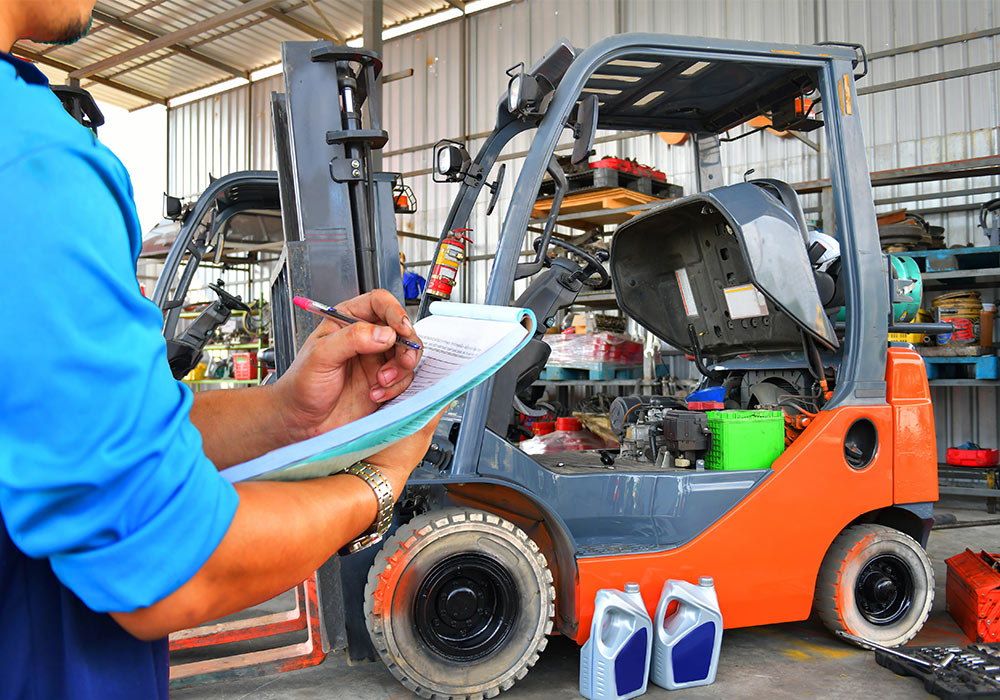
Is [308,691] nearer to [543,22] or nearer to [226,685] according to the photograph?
[226,685]

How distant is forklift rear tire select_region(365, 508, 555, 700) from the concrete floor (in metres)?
0.30

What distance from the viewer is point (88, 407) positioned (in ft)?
1.83

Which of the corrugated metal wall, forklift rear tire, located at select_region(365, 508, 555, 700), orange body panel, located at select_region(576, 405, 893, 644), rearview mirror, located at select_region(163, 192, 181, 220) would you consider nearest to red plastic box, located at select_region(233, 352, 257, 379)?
the corrugated metal wall

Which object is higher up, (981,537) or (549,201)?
(549,201)

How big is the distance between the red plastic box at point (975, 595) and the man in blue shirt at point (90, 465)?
397 centimetres

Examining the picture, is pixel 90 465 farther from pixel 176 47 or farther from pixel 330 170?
pixel 176 47

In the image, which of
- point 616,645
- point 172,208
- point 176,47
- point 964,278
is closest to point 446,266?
point 616,645

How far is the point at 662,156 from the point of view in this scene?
36.4ft

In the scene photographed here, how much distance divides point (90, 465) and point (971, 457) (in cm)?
862

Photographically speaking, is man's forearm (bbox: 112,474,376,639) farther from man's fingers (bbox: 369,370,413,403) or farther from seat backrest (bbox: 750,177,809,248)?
seat backrest (bbox: 750,177,809,248)

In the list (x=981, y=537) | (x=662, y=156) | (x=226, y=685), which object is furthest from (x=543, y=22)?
(x=226, y=685)

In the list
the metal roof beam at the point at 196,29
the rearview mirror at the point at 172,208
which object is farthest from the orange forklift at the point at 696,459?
the metal roof beam at the point at 196,29

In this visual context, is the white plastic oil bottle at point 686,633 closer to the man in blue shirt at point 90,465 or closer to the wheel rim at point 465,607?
the wheel rim at point 465,607

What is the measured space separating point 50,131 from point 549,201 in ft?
26.3
